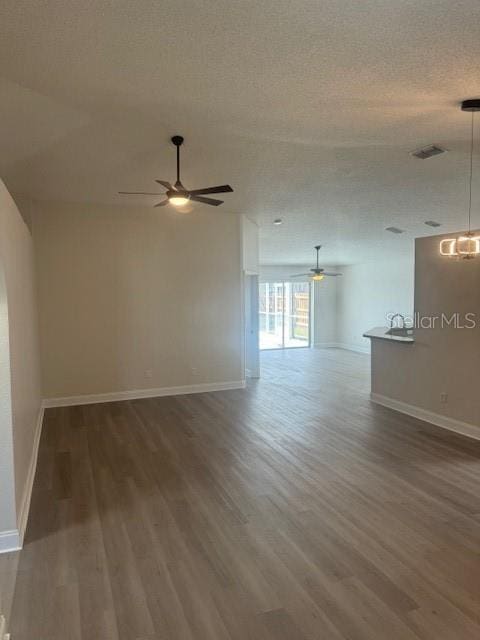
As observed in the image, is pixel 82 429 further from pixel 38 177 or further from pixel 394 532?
pixel 394 532

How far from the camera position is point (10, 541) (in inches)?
110

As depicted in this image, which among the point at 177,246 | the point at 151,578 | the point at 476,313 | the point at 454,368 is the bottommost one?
the point at 151,578

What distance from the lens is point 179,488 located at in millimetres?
3686

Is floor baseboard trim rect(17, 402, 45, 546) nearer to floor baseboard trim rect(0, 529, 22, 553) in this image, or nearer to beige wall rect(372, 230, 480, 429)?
floor baseboard trim rect(0, 529, 22, 553)

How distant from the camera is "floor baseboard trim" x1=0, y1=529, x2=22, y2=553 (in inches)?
109

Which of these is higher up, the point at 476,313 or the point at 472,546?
the point at 476,313

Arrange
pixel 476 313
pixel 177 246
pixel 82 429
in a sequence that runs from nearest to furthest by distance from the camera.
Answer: pixel 476 313
pixel 82 429
pixel 177 246

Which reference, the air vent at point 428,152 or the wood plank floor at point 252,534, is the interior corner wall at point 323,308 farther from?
the air vent at point 428,152

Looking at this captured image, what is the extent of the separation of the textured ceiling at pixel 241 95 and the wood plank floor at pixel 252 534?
3.04 metres

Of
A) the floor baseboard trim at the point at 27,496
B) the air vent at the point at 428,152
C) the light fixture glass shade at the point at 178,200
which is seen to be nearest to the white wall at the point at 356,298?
the air vent at the point at 428,152

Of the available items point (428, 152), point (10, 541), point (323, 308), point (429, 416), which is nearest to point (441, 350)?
point (429, 416)

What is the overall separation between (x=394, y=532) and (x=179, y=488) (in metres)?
1.75

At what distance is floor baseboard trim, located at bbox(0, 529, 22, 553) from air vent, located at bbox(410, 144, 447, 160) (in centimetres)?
508

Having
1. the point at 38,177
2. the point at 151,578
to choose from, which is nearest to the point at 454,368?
the point at 151,578
